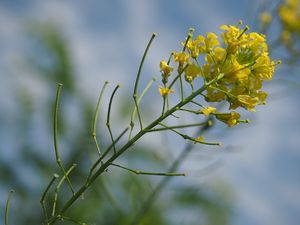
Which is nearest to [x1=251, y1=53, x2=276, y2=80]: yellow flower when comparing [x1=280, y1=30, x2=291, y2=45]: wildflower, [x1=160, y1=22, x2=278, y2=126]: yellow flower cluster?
[x1=160, y1=22, x2=278, y2=126]: yellow flower cluster

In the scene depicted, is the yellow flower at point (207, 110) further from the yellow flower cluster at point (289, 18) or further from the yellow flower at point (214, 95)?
the yellow flower cluster at point (289, 18)

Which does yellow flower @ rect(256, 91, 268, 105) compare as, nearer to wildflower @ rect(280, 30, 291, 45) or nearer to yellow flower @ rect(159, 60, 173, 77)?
yellow flower @ rect(159, 60, 173, 77)

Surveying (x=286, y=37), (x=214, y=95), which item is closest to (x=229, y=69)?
(x=214, y=95)

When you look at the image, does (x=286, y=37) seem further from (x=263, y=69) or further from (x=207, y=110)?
(x=207, y=110)

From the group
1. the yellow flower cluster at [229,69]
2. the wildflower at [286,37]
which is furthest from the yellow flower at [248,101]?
the wildflower at [286,37]

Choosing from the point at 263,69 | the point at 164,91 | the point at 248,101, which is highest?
the point at 263,69

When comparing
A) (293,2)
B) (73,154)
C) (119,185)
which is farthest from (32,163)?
(293,2)

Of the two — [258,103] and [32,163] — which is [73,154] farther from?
[258,103]
